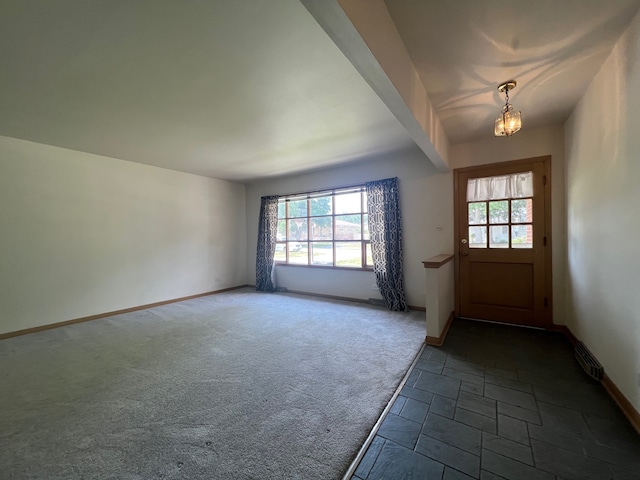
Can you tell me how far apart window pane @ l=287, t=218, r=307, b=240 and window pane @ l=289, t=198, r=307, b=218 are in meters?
0.11

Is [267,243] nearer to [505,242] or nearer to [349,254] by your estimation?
[349,254]

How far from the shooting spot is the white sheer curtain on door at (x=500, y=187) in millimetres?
3141

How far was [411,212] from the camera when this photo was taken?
3973 mm

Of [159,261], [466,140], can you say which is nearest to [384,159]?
[466,140]

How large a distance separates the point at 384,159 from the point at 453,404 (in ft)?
11.5

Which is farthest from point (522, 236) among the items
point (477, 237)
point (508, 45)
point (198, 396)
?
point (198, 396)

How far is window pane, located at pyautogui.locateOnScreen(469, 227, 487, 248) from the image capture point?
338 cm

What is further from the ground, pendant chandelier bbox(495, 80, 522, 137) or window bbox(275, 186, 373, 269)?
pendant chandelier bbox(495, 80, 522, 137)

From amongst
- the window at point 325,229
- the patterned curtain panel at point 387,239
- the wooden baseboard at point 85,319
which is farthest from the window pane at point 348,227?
the wooden baseboard at point 85,319

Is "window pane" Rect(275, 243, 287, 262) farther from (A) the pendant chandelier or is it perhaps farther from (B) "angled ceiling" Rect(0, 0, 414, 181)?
(A) the pendant chandelier

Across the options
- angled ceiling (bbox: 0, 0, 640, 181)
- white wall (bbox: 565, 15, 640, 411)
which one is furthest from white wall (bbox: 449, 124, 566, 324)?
white wall (bbox: 565, 15, 640, 411)

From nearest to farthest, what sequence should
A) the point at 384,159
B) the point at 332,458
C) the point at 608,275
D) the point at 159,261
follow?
the point at 332,458, the point at 608,275, the point at 384,159, the point at 159,261

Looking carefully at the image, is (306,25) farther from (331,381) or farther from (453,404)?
(453,404)

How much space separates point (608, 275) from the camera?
1907 mm
